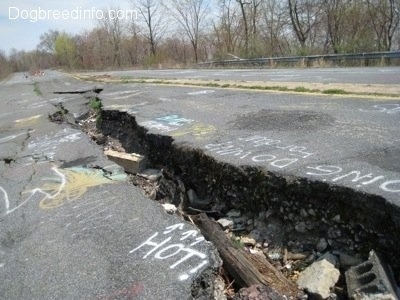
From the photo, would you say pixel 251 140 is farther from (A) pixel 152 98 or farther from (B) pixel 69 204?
(A) pixel 152 98

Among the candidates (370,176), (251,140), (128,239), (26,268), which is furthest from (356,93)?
(26,268)

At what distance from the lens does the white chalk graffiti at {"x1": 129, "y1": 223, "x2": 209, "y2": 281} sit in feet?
7.98

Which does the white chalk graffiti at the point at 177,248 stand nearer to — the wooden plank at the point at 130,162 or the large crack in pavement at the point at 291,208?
the large crack in pavement at the point at 291,208

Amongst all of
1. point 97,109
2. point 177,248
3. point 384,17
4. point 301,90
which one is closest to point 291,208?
point 177,248

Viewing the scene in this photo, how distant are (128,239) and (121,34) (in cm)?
8029

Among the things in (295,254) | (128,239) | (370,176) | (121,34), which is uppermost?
(121,34)

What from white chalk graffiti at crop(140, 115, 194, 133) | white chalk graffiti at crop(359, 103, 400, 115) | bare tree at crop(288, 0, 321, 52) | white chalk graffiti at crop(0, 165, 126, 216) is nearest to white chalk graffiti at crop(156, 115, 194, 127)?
white chalk graffiti at crop(140, 115, 194, 133)

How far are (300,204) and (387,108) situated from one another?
3.08m

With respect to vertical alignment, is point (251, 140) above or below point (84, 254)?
above

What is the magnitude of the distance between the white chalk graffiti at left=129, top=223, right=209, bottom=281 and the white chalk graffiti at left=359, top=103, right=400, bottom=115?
11.6ft

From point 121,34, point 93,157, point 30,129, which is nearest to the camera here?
point 93,157

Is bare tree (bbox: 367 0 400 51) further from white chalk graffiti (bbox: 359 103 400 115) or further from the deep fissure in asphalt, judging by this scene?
the deep fissure in asphalt

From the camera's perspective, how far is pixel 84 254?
2697 mm

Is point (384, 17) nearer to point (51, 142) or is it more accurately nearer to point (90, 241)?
point (51, 142)
